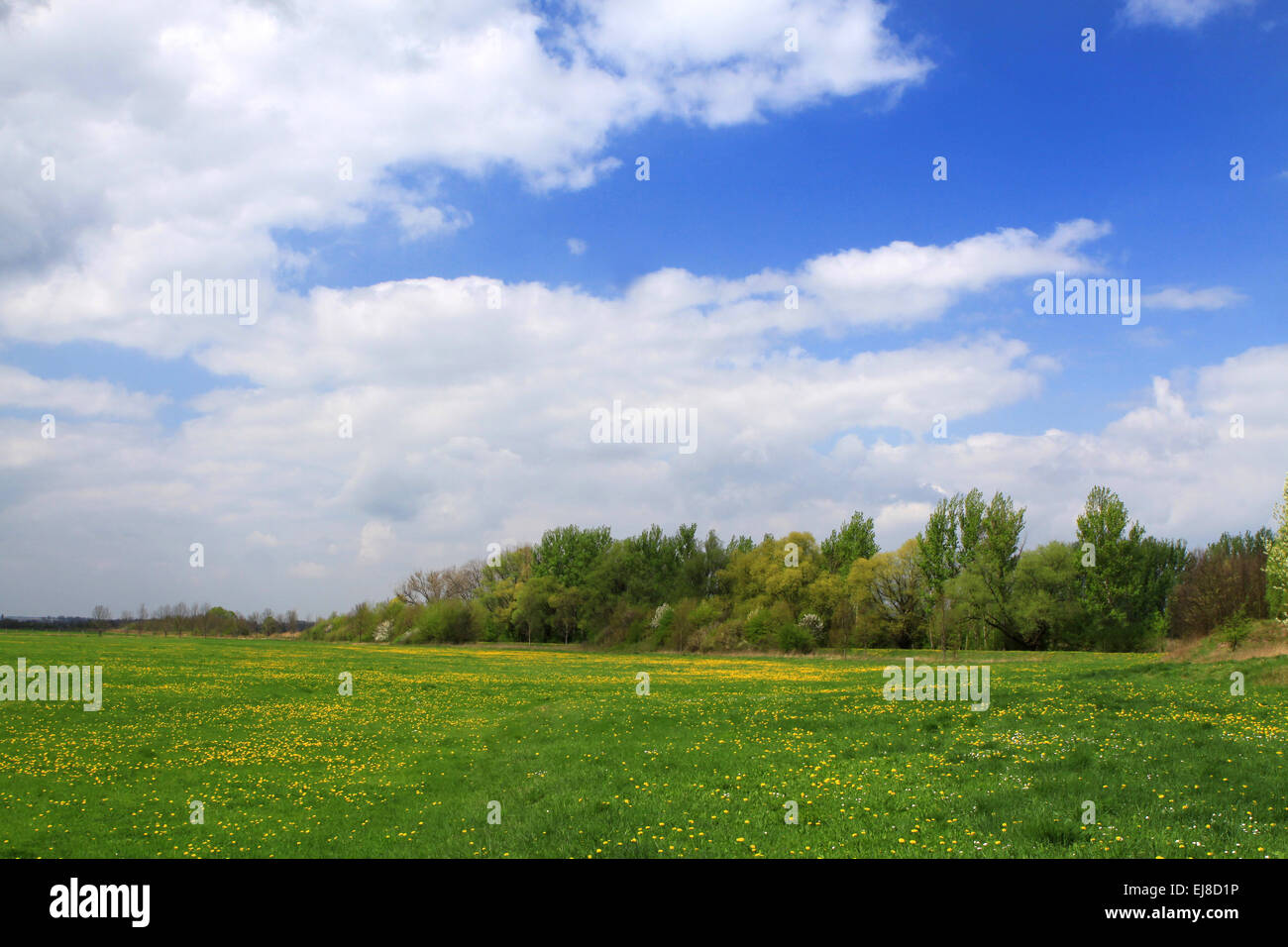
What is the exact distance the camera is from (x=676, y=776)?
16.3 m

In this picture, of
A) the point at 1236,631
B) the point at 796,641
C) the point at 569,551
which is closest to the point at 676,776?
the point at 1236,631

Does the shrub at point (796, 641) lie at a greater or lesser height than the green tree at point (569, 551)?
lesser

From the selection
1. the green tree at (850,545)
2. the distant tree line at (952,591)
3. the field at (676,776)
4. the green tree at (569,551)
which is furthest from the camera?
the green tree at (569,551)

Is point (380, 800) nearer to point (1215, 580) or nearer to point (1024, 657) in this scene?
point (1024, 657)

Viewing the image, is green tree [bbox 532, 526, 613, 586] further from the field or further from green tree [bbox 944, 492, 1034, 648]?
the field

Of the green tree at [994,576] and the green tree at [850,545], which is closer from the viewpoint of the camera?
the green tree at [994,576]

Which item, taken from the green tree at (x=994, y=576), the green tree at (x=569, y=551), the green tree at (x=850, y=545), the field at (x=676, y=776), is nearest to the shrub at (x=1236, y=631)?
the field at (x=676, y=776)

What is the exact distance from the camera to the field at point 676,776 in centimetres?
1165

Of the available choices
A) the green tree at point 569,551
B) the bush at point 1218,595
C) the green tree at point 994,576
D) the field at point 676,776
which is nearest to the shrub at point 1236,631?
the field at point 676,776

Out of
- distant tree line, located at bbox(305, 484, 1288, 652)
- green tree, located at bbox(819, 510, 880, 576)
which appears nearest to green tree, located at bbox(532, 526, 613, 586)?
distant tree line, located at bbox(305, 484, 1288, 652)

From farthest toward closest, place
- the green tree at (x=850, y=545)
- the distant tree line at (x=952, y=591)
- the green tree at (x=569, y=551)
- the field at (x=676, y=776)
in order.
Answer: the green tree at (x=569, y=551) < the green tree at (x=850, y=545) < the distant tree line at (x=952, y=591) < the field at (x=676, y=776)

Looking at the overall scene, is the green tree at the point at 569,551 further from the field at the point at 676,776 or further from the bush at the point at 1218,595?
the field at the point at 676,776
